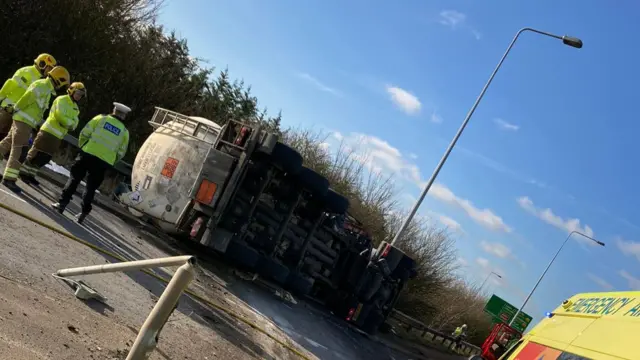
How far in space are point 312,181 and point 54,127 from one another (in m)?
4.00

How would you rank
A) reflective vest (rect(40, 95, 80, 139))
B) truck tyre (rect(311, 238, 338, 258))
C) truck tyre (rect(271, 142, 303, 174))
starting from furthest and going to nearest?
truck tyre (rect(311, 238, 338, 258))
truck tyre (rect(271, 142, 303, 174))
reflective vest (rect(40, 95, 80, 139))

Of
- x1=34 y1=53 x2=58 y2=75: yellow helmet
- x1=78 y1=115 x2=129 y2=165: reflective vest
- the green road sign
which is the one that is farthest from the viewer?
the green road sign

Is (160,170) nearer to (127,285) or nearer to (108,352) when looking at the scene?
(127,285)

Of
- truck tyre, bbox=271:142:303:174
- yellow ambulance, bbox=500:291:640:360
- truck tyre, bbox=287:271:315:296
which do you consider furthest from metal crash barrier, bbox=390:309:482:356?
yellow ambulance, bbox=500:291:640:360

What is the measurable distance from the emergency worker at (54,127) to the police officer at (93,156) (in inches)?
21.4

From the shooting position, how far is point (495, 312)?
2933 centimetres

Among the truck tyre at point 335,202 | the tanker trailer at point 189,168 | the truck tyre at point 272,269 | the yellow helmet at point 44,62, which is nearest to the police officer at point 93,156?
the tanker trailer at point 189,168

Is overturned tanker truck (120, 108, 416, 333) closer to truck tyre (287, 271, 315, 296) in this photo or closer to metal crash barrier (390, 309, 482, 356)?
truck tyre (287, 271, 315, 296)

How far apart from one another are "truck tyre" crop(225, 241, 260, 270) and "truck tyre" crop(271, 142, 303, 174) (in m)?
1.36

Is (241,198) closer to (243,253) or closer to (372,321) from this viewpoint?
(243,253)

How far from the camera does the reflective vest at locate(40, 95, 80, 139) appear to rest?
832 centimetres

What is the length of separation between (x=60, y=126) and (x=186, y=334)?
4.38 m

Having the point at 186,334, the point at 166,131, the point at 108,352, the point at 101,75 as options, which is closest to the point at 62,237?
the point at 186,334

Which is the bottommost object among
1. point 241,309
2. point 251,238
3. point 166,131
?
point 241,309
